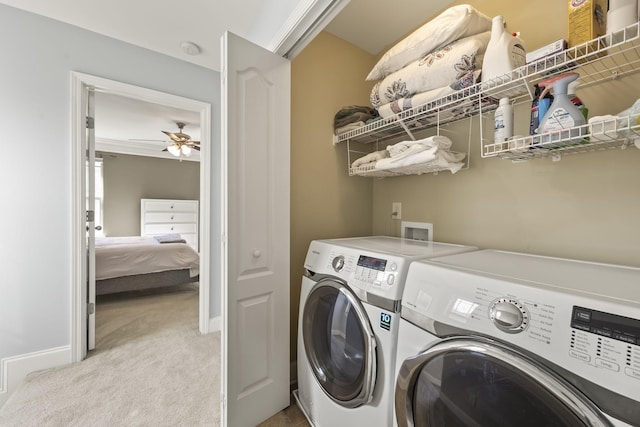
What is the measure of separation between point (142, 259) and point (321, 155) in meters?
3.06

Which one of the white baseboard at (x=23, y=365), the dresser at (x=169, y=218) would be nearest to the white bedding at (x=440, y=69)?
the white baseboard at (x=23, y=365)

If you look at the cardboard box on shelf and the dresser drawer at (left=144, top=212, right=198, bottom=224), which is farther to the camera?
the dresser drawer at (left=144, top=212, right=198, bottom=224)

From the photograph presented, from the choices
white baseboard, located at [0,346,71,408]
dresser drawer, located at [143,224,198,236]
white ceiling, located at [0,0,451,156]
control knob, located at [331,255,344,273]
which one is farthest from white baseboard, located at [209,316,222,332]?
dresser drawer, located at [143,224,198,236]

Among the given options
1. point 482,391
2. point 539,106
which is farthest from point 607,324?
point 539,106

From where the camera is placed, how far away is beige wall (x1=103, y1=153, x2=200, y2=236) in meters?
5.52

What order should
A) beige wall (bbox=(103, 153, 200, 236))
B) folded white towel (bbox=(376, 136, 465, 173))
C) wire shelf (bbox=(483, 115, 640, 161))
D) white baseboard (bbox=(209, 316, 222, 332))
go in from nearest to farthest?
wire shelf (bbox=(483, 115, 640, 161)) → folded white towel (bbox=(376, 136, 465, 173)) → white baseboard (bbox=(209, 316, 222, 332)) → beige wall (bbox=(103, 153, 200, 236))

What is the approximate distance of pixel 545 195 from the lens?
1159 millimetres

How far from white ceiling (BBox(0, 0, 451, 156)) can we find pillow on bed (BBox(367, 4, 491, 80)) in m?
0.49

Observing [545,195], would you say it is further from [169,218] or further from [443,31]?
[169,218]

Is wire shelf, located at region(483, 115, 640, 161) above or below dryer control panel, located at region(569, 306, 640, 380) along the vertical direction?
above

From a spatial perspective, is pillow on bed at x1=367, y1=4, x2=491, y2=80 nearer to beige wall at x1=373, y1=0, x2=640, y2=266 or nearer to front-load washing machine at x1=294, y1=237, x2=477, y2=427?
beige wall at x1=373, y1=0, x2=640, y2=266

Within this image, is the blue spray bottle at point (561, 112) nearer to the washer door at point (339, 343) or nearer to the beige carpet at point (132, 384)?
the washer door at point (339, 343)


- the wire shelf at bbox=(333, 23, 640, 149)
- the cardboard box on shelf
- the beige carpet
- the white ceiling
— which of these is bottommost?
the beige carpet

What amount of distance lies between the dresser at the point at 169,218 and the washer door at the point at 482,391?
20.0 feet
